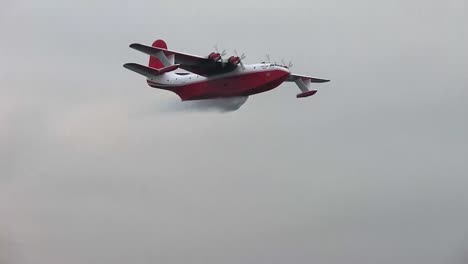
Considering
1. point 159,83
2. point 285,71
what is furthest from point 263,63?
point 159,83

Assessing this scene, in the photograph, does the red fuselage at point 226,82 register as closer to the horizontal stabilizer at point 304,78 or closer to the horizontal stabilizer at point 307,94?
the horizontal stabilizer at point 307,94

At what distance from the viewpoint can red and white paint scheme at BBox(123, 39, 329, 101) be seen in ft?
336

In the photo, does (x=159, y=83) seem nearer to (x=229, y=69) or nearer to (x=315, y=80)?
(x=229, y=69)

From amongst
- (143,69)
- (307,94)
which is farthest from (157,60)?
(307,94)

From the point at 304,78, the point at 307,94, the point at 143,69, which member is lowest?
the point at 307,94

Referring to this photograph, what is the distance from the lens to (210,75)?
10531 cm

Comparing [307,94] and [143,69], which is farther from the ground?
[143,69]

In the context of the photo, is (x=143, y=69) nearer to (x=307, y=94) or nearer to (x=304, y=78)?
(x=307, y=94)

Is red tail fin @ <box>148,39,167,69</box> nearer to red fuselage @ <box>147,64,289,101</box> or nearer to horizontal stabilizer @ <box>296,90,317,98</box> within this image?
red fuselage @ <box>147,64,289,101</box>

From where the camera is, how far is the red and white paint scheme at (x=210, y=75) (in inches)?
4038

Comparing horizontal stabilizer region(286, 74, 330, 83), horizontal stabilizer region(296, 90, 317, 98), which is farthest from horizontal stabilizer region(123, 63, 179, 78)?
horizontal stabilizer region(286, 74, 330, 83)

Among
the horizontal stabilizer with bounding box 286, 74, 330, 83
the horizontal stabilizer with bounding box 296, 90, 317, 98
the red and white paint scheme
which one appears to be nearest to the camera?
the red and white paint scheme

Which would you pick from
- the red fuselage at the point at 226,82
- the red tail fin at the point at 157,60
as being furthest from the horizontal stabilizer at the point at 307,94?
the red tail fin at the point at 157,60

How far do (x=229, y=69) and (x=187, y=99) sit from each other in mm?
5131
